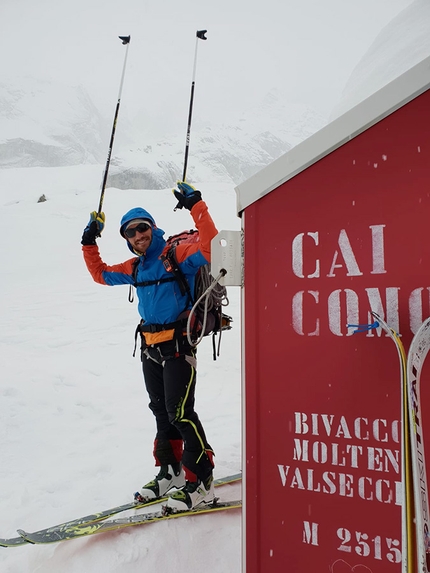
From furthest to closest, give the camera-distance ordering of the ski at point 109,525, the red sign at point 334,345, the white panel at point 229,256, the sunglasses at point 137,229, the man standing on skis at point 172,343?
1. the sunglasses at point 137,229
2. the man standing on skis at point 172,343
3. the ski at point 109,525
4. the white panel at point 229,256
5. the red sign at point 334,345

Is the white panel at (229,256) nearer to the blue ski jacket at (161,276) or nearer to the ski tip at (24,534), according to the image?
the blue ski jacket at (161,276)

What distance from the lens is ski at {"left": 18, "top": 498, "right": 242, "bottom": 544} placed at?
8.22 feet

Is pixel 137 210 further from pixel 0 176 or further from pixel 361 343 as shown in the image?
pixel 0 176

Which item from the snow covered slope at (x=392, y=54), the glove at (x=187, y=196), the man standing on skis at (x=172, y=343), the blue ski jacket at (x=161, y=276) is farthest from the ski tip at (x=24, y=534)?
the snow covered slope at (x=392, y=54)

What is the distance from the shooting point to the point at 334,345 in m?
1.48

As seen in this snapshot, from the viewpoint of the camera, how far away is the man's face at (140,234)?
113 inches

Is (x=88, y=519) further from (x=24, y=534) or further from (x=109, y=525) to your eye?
(x=24, y=534)

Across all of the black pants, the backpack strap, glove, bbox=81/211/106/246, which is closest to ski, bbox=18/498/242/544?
the black pants

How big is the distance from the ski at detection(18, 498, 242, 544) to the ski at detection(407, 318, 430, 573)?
1772 millimetres

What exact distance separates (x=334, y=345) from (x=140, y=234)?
5.66 ft

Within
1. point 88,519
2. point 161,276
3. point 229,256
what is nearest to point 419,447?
point 229,256

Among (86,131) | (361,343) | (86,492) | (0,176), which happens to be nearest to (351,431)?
(361,343)

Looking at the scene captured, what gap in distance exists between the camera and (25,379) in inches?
224

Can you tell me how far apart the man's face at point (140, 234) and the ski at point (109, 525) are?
5.24 ft
